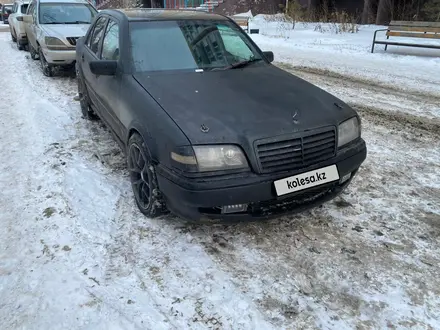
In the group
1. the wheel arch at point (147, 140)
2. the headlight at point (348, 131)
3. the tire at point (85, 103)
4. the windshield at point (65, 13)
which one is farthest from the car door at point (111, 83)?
the windshield at point (65, 13)

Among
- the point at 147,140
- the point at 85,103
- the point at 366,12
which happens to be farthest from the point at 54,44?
the point at 366,12

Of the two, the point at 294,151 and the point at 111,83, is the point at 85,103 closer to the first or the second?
the point at 111,83

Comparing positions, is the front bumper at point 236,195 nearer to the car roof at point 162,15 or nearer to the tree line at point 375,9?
the car roof at point 162,15

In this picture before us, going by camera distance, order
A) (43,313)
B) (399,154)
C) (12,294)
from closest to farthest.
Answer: (43,313)
(12,294)
(399,154)

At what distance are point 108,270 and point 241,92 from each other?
175cm

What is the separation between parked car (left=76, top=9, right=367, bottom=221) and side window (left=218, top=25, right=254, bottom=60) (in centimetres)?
6

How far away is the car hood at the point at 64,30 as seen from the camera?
7930 millimetres

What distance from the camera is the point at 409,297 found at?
237 centimetres

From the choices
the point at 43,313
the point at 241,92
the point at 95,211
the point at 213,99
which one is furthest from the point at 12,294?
the point at 241,92

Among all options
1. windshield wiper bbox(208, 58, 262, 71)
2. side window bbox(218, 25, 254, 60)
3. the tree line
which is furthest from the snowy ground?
the tree line

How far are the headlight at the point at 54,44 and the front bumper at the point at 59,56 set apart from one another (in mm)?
81

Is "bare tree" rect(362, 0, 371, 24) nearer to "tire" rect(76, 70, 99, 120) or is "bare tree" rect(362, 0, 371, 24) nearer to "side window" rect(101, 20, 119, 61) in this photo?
"tire" rect(76, 70, 99, 120)

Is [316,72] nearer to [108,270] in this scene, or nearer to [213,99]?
[213,99]

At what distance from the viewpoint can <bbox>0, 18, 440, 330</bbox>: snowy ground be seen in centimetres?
226
